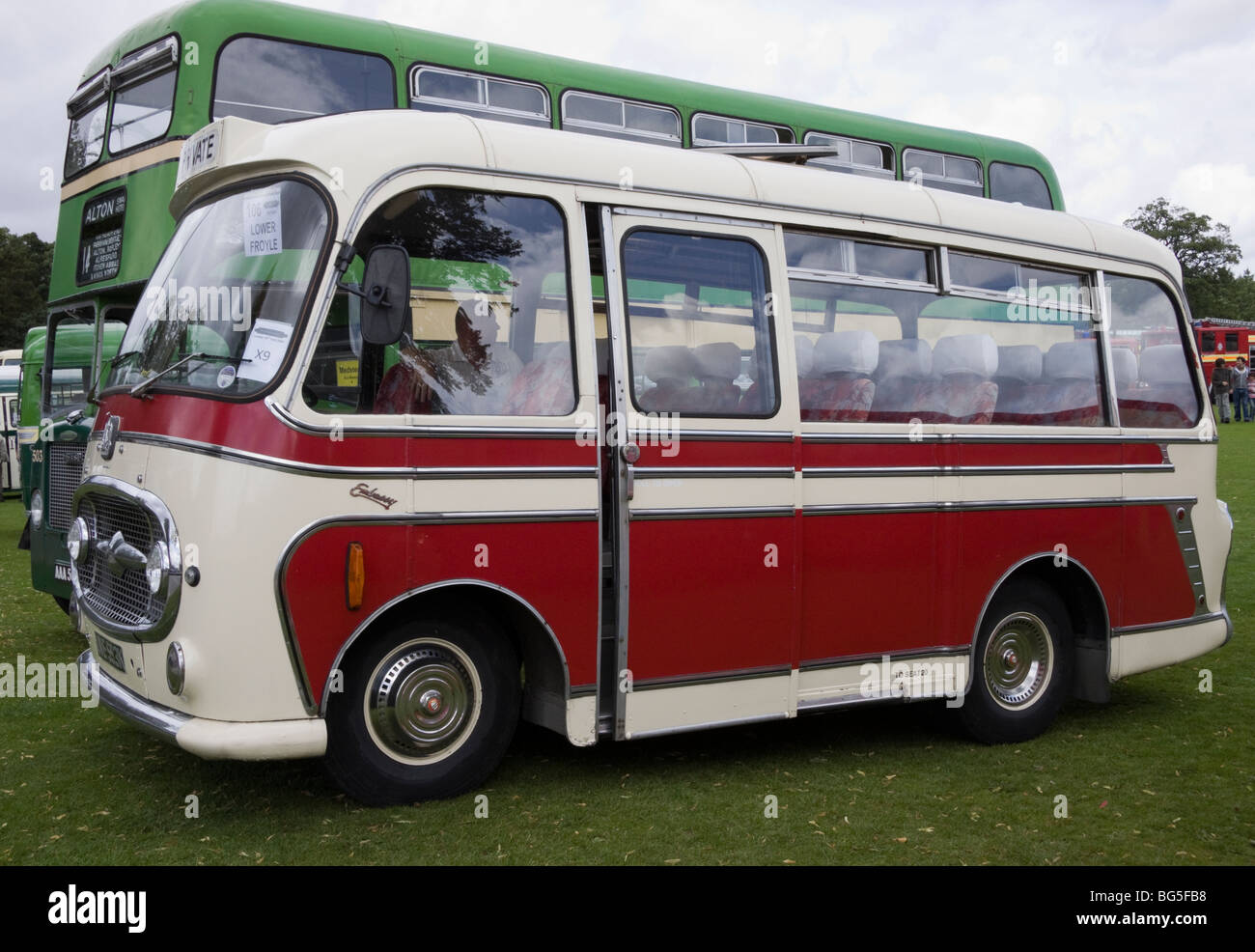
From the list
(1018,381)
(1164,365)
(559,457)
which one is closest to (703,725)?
(559,457)

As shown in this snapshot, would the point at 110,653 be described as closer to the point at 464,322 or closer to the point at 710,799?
the point at 464,322

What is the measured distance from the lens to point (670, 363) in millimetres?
6414

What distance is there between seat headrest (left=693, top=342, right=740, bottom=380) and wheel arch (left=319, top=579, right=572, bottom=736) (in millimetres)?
1565

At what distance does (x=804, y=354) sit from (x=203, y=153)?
10.9 feet

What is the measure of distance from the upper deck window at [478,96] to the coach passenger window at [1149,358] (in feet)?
17.6

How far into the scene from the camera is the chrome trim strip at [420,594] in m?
5.48

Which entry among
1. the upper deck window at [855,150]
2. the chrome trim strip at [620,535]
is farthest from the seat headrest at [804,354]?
the upper deck window at [855,150]

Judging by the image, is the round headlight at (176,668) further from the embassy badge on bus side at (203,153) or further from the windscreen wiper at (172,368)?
the embassy badge on bus side at (203,153)

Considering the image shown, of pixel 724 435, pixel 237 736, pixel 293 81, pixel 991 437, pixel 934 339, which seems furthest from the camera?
pixel 293 81

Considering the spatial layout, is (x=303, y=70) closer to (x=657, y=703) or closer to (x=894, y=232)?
(x=894, y=232)

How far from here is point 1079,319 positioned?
323 inches

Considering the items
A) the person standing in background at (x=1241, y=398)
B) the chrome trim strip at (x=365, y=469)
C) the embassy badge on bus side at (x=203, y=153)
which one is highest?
the person standing in background at (x=1241, y=398)

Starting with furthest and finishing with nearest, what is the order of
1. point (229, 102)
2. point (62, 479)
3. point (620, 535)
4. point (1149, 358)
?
point (62, 479) → point (229, 102) → point (1149, 358) → point (620, 535)
